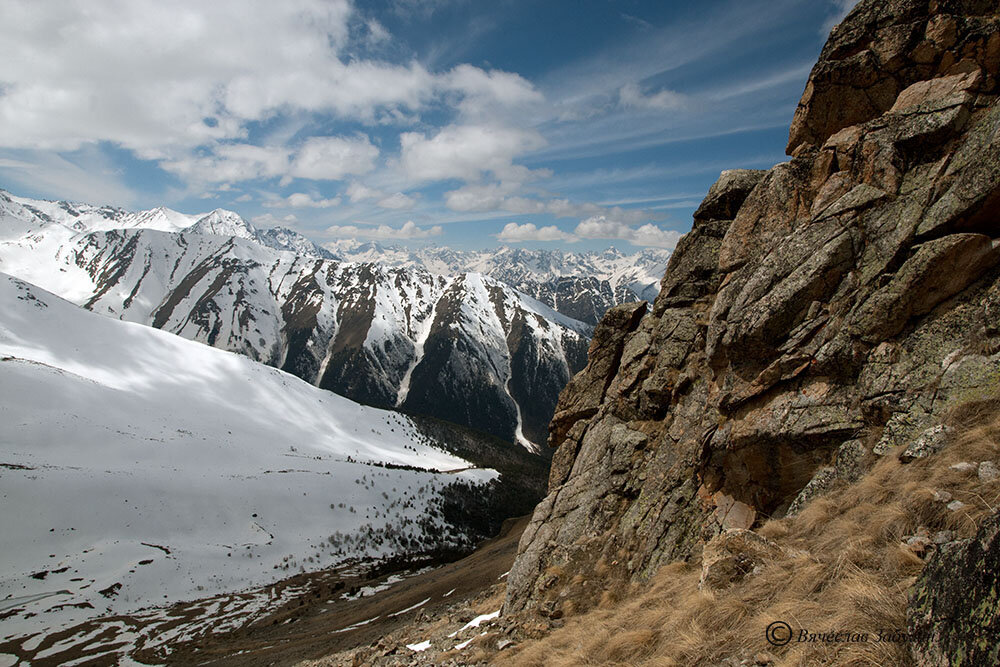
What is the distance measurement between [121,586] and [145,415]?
58.2 meters

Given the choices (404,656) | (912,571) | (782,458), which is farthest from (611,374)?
(912,571)

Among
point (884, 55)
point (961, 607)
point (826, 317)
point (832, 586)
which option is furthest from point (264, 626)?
point (884, 55)

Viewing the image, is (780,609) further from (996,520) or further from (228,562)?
(228,562)

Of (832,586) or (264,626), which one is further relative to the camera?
(264,626)

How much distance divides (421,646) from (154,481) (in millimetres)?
61693

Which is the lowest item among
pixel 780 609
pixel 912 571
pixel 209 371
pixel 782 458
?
pixel 780 609

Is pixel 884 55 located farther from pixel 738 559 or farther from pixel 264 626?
pixel 264 626

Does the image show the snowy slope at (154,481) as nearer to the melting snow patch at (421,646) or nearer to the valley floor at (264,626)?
the valley floor at (264,626)

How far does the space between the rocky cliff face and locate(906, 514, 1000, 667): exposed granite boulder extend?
20.4 ft

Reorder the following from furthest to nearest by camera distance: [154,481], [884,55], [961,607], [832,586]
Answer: [154,481], [884,55], [832,586], [961,607]

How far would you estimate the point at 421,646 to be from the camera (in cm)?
1683

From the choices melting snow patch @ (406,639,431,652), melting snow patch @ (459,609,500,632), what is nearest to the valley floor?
melting snow patch @ (459,609,500,632)

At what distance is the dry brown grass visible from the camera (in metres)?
6.14

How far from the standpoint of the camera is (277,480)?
237 ft
